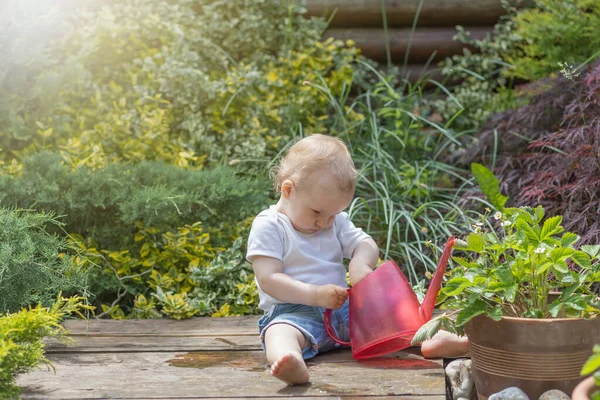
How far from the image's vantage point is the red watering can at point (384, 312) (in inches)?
93.2

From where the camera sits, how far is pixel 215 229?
374cm

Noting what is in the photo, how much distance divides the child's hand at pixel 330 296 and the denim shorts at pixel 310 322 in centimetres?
14

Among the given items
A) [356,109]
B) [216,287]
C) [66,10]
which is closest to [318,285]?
[216,287]

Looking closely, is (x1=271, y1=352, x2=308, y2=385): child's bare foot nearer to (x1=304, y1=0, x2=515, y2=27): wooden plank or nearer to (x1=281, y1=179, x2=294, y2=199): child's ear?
(x1=281, y1=179, x2=294, y2=199): child's ear

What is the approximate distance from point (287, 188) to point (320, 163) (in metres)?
0.16

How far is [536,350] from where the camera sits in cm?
203

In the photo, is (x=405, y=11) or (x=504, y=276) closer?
(x=504, y=276)

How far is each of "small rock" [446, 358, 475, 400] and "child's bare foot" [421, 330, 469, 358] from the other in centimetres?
4

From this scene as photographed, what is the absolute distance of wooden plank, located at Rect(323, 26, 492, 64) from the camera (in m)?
5.67

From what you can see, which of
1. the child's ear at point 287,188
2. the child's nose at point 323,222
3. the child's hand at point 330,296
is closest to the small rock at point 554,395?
the child's hand at point 330,296

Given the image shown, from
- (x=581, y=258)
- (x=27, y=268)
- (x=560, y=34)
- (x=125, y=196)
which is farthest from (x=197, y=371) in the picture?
(x=560, y=34)

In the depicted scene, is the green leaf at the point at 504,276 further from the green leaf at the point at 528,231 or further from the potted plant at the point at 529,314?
the green leaf at the point at 528,231

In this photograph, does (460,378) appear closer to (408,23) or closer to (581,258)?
(581,258)

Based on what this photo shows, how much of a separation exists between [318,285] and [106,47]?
10.4 ft
